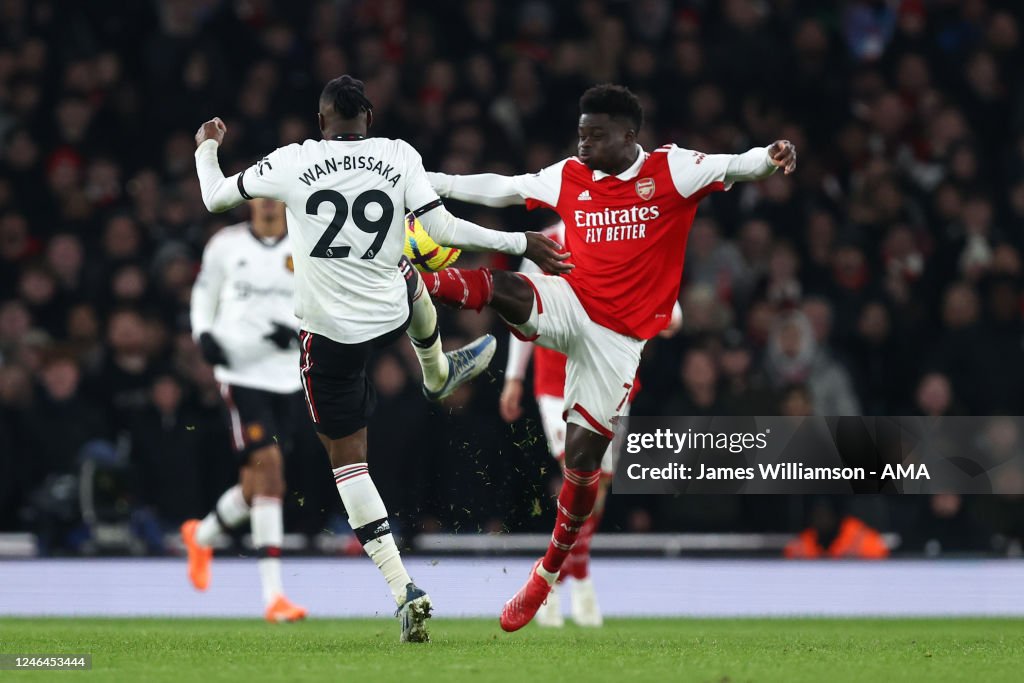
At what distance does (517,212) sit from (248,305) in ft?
15.5

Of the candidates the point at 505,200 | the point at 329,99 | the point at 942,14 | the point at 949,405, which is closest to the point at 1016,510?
the point at 949,405

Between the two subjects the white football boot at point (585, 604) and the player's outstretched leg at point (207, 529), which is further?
the player's outstretched leg at point (207, 529)

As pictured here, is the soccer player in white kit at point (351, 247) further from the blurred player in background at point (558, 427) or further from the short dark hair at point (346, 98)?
the blurred player in background at point (558, 427)

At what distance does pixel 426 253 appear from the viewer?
8164 mm

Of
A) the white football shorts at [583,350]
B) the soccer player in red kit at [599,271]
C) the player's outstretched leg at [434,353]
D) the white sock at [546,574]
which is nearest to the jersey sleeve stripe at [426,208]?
the player's outstretched leg at [434,353]

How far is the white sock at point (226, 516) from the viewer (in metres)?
10.2

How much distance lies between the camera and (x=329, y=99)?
7402 millimetres

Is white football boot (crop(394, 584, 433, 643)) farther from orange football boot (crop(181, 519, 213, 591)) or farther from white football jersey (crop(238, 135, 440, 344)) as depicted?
orange football boot (crop(181, 519, 213, 591))

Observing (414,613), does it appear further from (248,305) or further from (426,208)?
(248,305)

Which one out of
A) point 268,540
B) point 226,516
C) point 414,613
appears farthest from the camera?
point 226,516

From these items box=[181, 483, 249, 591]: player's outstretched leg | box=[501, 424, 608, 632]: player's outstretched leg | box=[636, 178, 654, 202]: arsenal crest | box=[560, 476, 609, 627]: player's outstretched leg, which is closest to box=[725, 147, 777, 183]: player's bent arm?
box=[636, 178, 654, 202]: arsenal crest

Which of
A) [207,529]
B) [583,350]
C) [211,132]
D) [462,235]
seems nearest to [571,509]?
[583,350]

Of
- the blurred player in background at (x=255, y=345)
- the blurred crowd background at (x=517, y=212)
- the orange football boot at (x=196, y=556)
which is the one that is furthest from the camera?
the blurred crowd background at (x=517, y=212)

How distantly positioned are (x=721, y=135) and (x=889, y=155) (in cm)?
166
